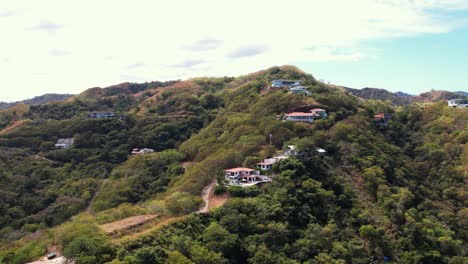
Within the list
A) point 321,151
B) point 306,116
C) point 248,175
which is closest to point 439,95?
point 306,116

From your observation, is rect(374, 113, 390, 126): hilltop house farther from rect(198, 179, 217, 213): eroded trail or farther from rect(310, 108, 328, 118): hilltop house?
rect(198, 179, 217, 213): eroded trail

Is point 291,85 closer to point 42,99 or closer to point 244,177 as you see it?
point 244,177

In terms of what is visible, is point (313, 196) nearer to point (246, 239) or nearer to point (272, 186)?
point (272, 186)

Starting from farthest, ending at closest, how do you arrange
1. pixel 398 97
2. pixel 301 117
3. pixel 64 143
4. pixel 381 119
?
pixel 398 97, pixel 64 143, pixel 381 119, pixel 301 117

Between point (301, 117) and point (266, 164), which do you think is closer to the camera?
point (266, 164)

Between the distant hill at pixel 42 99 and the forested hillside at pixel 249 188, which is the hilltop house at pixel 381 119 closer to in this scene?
the forested hillside at pixel 249 188

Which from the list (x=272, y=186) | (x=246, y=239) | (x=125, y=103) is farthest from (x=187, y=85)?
(x=246, y=239)

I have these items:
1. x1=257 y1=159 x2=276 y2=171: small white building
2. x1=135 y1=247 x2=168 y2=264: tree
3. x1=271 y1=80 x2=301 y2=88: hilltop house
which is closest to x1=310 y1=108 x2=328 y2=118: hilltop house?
x1=257 y1=159 x2=276 y2=171: small white building

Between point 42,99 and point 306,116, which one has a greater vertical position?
point 42,99

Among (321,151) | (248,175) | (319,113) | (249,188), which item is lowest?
(249,188)
